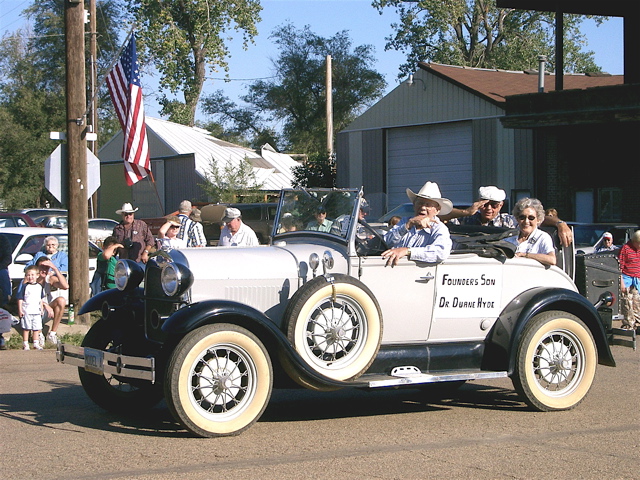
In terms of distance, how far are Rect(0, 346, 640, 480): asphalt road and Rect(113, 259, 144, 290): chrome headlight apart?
1.01 meters

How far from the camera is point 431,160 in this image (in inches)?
1265

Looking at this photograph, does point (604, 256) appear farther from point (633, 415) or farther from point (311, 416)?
point (311, 416)

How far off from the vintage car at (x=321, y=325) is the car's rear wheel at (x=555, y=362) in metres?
0.01

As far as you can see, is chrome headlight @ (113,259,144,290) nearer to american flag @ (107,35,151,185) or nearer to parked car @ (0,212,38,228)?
american flag @ (107,35,151,185)

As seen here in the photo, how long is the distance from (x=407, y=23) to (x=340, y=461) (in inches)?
1862

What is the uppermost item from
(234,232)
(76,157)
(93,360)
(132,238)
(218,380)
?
(76,157)

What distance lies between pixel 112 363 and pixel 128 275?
Answer: 99 cm

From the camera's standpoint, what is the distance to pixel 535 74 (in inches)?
1355

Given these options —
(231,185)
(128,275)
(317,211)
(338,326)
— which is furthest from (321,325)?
(231,185)

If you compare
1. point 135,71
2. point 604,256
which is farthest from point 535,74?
point 604,256

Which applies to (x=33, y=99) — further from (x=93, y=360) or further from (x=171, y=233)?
(x=93, y=360)

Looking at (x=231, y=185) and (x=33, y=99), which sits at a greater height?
(x=33, y=99)

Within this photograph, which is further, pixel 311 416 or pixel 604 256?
pixel 604 256

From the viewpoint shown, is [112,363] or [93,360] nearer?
[112,363]
